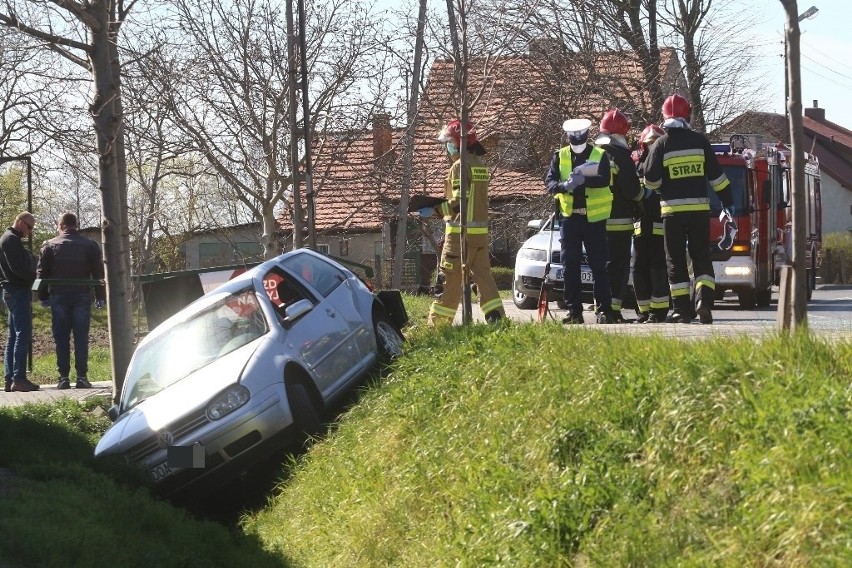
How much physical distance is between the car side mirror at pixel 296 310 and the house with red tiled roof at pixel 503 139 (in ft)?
41.9

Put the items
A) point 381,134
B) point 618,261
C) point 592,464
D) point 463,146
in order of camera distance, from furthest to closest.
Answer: point 381,134
point 618,261
point 463,146
point 592,464

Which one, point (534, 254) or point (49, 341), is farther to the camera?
point (49, 341)

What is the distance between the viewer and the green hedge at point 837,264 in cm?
4428

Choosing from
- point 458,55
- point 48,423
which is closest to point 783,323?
point 458,55

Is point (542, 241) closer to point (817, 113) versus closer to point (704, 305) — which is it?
point (704, 305)

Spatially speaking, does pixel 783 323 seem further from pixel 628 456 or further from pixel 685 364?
pixel 628 456

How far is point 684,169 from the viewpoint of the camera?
1215cm

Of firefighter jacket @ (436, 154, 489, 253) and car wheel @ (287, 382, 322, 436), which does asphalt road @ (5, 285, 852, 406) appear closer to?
firefighter jacket @ (436, 154, 489, 253)

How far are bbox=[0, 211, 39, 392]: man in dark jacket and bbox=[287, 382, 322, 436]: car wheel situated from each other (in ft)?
19.5

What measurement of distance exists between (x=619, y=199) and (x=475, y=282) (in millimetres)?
1651

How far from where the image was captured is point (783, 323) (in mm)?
8078

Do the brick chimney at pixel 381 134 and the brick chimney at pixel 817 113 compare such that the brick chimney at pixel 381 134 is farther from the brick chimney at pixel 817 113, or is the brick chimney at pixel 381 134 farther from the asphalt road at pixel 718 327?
the brick chimney at pixel 817 113

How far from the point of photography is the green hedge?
145ft

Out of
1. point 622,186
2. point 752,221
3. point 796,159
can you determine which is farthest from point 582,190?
point 752,221
